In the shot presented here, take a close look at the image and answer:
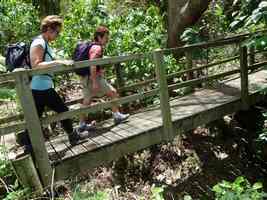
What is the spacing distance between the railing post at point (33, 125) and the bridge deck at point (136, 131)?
0.53 feet

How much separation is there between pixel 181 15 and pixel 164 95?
15.2 ft

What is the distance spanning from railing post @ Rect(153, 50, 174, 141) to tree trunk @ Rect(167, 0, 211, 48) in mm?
4396

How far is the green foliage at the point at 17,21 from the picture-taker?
11.2m

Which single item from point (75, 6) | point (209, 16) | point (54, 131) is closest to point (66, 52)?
point (75, 6)

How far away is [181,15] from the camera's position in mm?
9172

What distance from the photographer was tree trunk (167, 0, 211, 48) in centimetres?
889

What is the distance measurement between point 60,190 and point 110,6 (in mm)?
10662

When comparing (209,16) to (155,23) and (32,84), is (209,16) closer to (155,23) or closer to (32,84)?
(155,23)

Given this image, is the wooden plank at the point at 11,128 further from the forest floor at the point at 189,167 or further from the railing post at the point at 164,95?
the forest floor at the point at 189,167

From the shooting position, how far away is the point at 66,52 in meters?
8.48

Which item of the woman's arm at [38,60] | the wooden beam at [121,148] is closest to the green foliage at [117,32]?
the wooden beam at [121,148]

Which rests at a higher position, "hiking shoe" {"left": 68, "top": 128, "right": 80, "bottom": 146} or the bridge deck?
"hiking shoe" {"left": 68, "top": 128, "right": 80, "bottom": 146}

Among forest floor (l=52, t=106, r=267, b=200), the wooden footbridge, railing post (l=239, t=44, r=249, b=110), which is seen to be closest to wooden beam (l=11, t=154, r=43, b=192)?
the wooden footbridge

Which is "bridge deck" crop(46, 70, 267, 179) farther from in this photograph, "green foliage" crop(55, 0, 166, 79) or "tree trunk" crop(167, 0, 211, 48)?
"tree trunk" crop(167, 0, 211, 48)
